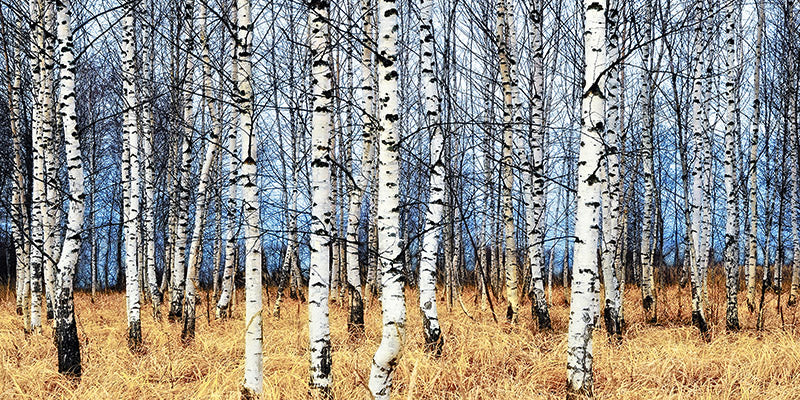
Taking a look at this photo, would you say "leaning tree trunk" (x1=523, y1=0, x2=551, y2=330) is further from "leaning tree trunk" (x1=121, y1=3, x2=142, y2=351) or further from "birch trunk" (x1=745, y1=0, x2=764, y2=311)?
"leaning tree trunk" (x1=121, y1=3, x2=142, y2=351)

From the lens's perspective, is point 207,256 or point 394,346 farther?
point 207,256

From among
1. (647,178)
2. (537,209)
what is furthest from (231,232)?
(647,178)

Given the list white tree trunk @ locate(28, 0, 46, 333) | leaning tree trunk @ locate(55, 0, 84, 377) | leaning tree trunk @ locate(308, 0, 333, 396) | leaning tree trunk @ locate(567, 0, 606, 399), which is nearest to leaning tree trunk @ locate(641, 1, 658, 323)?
leaning tree trunk @ locate(567, 0, 606, 399)

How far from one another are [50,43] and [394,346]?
5458 millimetres

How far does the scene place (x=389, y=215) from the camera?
4246 millimetres

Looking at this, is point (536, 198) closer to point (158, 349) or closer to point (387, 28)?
point (387, 28)

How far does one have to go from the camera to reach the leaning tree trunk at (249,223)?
16.2 ft

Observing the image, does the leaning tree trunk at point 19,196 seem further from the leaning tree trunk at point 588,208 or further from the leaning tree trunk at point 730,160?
the leaning tree trunk at point 730,160

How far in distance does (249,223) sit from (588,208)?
2.81 m

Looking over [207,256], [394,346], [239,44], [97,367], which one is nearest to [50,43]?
[239,44]

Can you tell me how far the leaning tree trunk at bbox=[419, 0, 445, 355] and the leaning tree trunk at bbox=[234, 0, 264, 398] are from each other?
1.52 m

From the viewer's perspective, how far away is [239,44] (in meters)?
5.18

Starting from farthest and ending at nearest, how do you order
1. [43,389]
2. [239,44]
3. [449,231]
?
[449,231], [43,389], [239,44]

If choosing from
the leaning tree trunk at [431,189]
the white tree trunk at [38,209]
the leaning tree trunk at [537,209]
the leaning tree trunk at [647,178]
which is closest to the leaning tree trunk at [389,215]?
the leaning tree trunk at [431,189]
